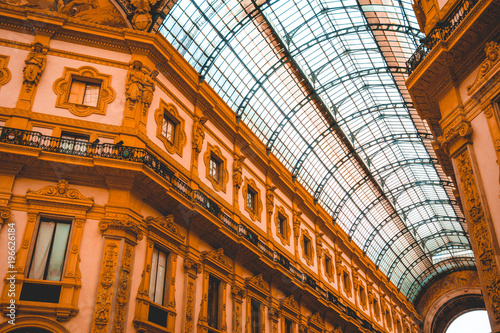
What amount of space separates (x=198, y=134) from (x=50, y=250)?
964 centimetres

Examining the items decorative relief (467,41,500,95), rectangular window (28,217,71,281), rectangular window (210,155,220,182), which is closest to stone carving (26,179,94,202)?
rectangular window (28,217,71,281)

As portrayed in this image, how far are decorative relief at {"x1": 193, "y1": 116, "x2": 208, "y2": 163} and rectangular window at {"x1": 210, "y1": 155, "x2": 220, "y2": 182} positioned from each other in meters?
1.53

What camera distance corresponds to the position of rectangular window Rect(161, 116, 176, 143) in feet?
75.3

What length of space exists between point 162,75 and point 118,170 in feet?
21.6

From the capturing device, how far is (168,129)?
918 inches

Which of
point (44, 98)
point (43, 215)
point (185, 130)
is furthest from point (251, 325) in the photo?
point (44, 98)

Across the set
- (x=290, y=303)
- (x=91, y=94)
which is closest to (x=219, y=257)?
(x=290, y=303)

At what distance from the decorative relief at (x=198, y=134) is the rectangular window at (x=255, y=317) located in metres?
8.45

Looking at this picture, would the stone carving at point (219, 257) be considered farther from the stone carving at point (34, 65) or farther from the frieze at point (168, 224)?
the stone carving at point (34, 65)

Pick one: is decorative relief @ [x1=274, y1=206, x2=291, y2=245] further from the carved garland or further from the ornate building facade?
the carved garland

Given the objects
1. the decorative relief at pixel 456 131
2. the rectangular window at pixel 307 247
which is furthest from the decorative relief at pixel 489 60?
the rectangular window at pixel 307 247

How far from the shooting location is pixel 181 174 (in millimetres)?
22641

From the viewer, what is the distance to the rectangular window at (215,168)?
2600cm

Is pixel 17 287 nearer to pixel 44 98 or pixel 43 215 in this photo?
pixel 43 215
